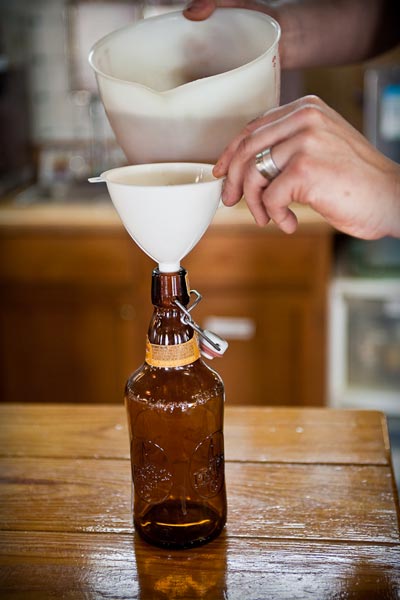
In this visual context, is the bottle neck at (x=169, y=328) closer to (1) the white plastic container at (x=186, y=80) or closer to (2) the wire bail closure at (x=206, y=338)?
(2) the wire bail closure at (x=206, y=338)

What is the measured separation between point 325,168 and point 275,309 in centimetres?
166

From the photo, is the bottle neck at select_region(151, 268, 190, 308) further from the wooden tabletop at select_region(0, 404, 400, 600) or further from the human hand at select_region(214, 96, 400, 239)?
the wooden tabletop at select_region(0, 404, 400, 600)

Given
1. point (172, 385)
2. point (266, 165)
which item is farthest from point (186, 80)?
point (172, 385)

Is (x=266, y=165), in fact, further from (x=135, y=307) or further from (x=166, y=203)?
(x=135, y=307)

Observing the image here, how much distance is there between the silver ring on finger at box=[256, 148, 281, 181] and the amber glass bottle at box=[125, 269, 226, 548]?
0.14 meters

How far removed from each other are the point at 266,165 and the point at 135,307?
172 cm

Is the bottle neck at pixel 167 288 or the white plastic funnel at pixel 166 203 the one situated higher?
the white plastic funnel at pixel 166 203

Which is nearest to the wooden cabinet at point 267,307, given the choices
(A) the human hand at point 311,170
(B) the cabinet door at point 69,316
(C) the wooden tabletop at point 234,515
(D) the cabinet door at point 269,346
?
(D) the cabinet door at point 269,346

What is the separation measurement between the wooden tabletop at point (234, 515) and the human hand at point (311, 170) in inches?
12.4

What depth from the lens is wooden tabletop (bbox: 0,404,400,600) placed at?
786 millimetres

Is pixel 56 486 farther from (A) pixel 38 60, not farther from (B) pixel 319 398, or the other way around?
(A) pixel 38 60

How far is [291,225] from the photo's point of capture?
0.86 metres

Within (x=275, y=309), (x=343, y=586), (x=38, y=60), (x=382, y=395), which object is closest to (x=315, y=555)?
(x=343, y=586)

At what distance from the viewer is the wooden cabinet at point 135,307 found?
7.88 ft
